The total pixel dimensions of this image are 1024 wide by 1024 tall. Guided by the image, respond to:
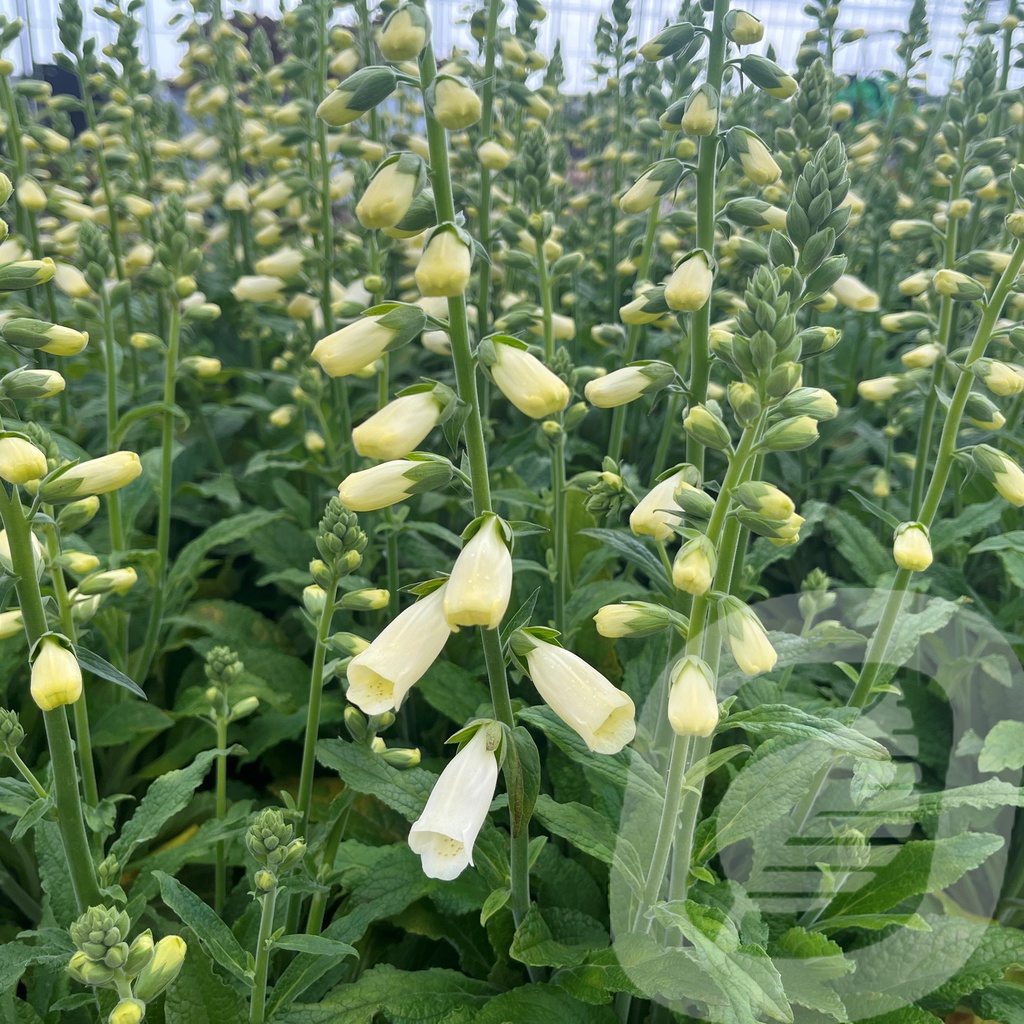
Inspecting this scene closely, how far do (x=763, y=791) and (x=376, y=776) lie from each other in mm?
737

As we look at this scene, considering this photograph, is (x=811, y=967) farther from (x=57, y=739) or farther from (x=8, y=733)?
(x=8, y=733)

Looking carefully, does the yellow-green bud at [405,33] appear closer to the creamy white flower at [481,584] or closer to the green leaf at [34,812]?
the creamy white flower at [481,584]

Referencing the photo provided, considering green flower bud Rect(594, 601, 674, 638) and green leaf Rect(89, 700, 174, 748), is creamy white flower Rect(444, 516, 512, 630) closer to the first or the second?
green flower bud Rect(594, 601, 674, 638)

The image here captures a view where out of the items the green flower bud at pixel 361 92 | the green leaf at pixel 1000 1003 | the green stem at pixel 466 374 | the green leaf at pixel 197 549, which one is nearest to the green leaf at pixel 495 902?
the green stem at pixel 466 374

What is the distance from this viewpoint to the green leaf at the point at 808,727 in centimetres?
119

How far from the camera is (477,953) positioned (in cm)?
198

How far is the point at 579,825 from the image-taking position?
64.4 inches

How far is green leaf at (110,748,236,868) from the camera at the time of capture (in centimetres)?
166

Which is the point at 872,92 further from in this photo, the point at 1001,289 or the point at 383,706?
the point at 383,706

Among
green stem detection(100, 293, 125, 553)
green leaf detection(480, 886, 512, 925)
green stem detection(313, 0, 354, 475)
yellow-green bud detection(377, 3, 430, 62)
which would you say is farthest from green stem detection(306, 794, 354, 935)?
green stem detection(313, 0, 354, 475)

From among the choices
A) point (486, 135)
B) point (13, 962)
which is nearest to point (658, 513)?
point (13, 962)

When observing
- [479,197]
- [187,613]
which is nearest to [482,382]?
[479,197]

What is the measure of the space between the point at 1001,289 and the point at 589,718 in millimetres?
1383

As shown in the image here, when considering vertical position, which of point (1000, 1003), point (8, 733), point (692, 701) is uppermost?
point (692, 701)
